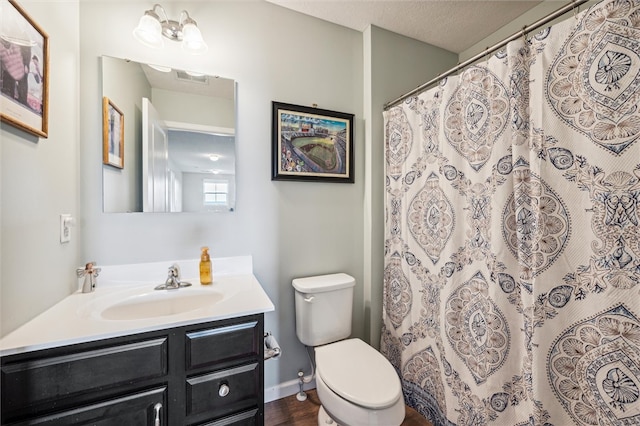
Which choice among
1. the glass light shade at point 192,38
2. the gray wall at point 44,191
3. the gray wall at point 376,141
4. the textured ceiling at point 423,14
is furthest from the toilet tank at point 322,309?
the textured ceiling at point 423,14

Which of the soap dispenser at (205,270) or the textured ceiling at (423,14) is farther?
→ the textured ceiling at (423,14)

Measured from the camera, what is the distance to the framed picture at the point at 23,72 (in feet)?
2.57

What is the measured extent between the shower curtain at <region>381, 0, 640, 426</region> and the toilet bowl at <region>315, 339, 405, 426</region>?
0.39 m

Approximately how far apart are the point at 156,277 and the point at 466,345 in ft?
5.30

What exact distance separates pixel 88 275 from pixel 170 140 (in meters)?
0.76

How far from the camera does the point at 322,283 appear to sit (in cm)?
159

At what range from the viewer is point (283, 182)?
65.6 inches

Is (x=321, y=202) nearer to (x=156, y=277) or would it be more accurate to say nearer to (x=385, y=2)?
(x=156, y=277)

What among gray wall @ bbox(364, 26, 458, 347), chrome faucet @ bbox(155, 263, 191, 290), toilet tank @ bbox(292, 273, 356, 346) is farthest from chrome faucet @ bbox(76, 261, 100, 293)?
gray wall @ bbox(364, 26, 458, 347)

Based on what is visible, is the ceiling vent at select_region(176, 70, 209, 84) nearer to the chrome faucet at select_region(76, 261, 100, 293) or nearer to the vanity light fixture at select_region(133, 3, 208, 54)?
the vanity light fixture at select_region(133, 3, 208, 54)

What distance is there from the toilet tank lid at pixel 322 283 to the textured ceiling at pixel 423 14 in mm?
1723

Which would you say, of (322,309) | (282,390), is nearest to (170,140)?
(322,309)

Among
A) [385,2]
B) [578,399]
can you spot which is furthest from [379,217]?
[385,2]

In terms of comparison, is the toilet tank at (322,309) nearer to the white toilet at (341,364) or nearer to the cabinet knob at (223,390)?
the white toilet at (341,364)
